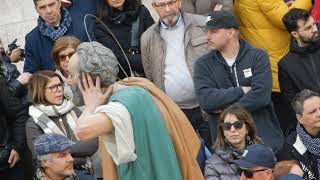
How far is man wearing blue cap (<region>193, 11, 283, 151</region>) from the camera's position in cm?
617

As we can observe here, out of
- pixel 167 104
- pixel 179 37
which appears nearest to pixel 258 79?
pixel 179 37

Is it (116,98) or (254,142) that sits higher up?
(116,98)

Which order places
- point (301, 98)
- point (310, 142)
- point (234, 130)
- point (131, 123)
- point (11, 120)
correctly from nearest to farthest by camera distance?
point (131, 123), point (234, 130), point (310, 142), point (301, 98), point (11, 120)

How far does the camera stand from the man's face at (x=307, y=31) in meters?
6.73

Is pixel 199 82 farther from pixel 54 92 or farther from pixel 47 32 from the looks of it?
pixel 47 32

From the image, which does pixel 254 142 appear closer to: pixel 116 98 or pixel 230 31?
pixel 230 31

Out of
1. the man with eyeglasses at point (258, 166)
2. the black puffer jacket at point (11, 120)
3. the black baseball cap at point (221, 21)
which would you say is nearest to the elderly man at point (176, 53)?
the black baseball cap at point (221, 21)

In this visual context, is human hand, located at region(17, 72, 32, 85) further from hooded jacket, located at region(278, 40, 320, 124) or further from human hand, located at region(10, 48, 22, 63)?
hooded jacket, located at region(278, 40, 320, 124)

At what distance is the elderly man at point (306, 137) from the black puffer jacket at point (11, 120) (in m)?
2.25

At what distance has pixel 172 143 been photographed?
4.16 m

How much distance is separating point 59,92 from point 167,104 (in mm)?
2477

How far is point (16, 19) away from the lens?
9.13 meters

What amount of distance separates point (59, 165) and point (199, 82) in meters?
1.39

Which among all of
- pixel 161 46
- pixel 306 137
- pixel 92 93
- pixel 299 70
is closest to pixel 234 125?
pixel 306 137
